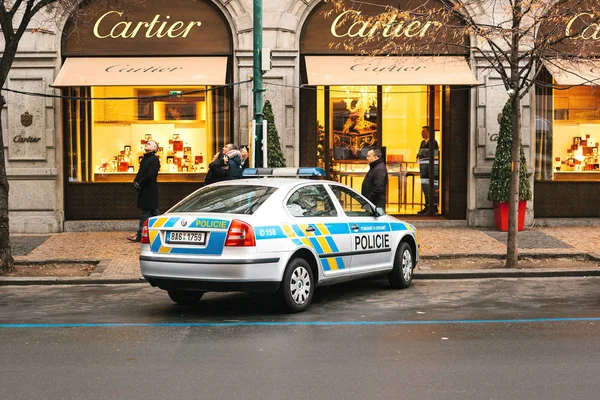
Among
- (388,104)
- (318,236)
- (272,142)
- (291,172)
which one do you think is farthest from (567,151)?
(318,236)

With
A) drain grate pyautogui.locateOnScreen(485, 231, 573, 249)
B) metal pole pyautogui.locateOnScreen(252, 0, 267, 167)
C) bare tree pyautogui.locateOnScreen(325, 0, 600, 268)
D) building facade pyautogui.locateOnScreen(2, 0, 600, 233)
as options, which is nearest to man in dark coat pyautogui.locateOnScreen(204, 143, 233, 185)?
metal pole pyautogui.locateOnScreen(252, 0, 267, 167)

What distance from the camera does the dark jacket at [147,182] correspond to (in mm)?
16188

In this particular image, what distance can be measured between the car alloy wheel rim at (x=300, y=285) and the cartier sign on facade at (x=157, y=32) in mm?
9133

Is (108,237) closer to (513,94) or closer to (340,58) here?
(340,58)

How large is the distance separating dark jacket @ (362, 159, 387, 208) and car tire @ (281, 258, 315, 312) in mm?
4280

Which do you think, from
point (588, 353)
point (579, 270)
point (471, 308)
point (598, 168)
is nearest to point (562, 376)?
point (588, 353)

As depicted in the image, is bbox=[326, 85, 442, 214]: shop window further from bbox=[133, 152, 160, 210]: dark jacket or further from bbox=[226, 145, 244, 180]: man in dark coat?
bbox=[133, 152, 160, 210]: dark jacket

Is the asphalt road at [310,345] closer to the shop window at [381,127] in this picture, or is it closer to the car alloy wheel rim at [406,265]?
the car alloy wheel rim at [406,265]

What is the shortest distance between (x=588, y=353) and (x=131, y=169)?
1255 cm

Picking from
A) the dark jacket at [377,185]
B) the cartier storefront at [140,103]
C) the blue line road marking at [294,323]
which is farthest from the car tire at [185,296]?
the cartier storefront at [140,103]

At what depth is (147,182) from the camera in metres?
16.2

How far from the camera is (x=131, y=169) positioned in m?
18.6

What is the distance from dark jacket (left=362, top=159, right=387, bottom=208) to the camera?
46.1ft

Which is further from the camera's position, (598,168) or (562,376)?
(598,168)
